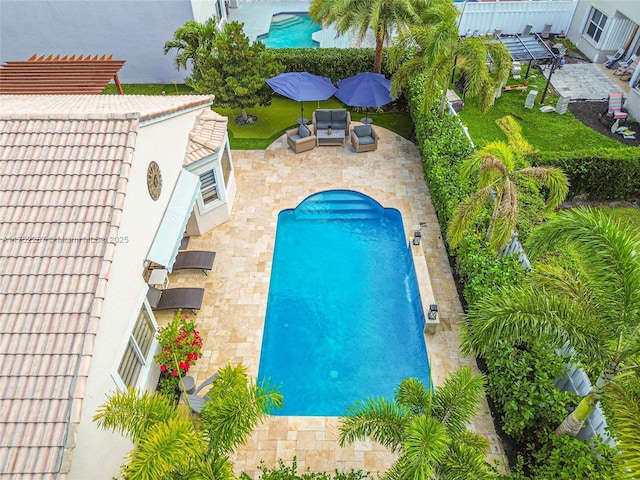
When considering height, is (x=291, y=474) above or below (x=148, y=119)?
below

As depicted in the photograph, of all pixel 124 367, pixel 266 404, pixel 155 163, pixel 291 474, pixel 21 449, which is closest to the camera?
pixel 21 449

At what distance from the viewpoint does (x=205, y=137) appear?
18219 mm

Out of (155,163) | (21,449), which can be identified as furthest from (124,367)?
(155,163)

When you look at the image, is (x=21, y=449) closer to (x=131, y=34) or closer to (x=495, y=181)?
(x=495, y=181)

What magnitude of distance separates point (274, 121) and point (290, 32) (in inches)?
560

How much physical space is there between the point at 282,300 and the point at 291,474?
738cm

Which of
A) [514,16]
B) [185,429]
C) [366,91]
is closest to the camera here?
[185,429]

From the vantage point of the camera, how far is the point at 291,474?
1034cm

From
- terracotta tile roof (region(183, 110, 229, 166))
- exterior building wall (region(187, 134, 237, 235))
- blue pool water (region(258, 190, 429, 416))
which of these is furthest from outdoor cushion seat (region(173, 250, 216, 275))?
terracotta tile roof (region(183, 110, 229, 166))

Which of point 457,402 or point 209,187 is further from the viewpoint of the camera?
point 209,187

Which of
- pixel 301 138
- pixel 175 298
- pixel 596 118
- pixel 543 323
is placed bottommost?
pixel 175 298

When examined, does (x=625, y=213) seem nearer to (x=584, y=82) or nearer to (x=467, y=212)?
(x=467, y=212)

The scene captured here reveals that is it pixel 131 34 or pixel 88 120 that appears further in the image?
pixel 131 34

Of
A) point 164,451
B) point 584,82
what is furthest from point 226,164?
point 584,82
